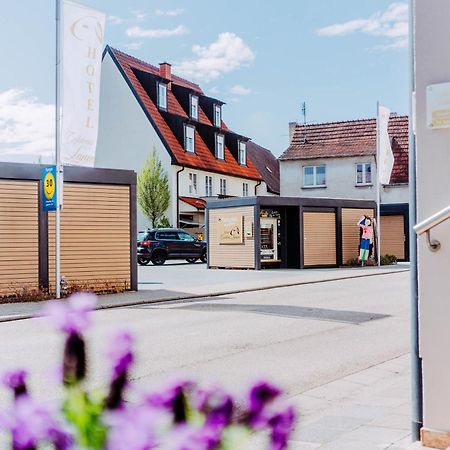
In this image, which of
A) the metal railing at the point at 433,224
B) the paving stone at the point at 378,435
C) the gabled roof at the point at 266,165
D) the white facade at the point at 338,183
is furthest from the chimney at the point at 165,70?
the metal railing at the point at 433,224

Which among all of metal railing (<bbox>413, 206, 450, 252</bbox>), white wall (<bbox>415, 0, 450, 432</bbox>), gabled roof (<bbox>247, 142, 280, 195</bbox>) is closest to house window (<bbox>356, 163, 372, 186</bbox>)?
gabled roof (<bbox>247, 142, 280, 195</bbox>)

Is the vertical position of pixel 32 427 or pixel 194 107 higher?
pixel 194 107

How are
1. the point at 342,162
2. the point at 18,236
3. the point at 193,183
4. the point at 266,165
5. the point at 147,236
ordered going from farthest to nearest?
the point at 266,165 < the point at 193,183 < the point at 342,162 < the point at 147,236 < the point at 18,236

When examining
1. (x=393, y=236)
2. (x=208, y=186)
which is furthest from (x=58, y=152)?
(x=208, y=186)

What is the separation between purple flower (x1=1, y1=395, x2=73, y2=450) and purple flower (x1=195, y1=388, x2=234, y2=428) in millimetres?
133

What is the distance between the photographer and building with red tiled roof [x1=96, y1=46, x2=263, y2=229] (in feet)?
148

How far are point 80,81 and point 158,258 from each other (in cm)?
Answer: 1812

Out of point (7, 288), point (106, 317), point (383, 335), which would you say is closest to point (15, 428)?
point (383, 335)

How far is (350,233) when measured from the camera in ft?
Result: 104

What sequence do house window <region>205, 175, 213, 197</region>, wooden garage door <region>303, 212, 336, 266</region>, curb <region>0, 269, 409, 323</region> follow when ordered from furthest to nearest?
1. house window <region>205, 175, 213, 197</region>
2. wooden garage door <region>303, 212, 336, 266</region>
3. curb <region>0, 269, 409, 323</region>

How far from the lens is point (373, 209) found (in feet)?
109

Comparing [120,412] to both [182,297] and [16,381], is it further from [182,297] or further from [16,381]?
[182,297]

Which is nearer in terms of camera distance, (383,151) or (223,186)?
(383,151)

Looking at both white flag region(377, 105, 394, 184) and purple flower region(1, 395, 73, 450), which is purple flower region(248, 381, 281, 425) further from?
white flag region(377, 105, 394, 184)
